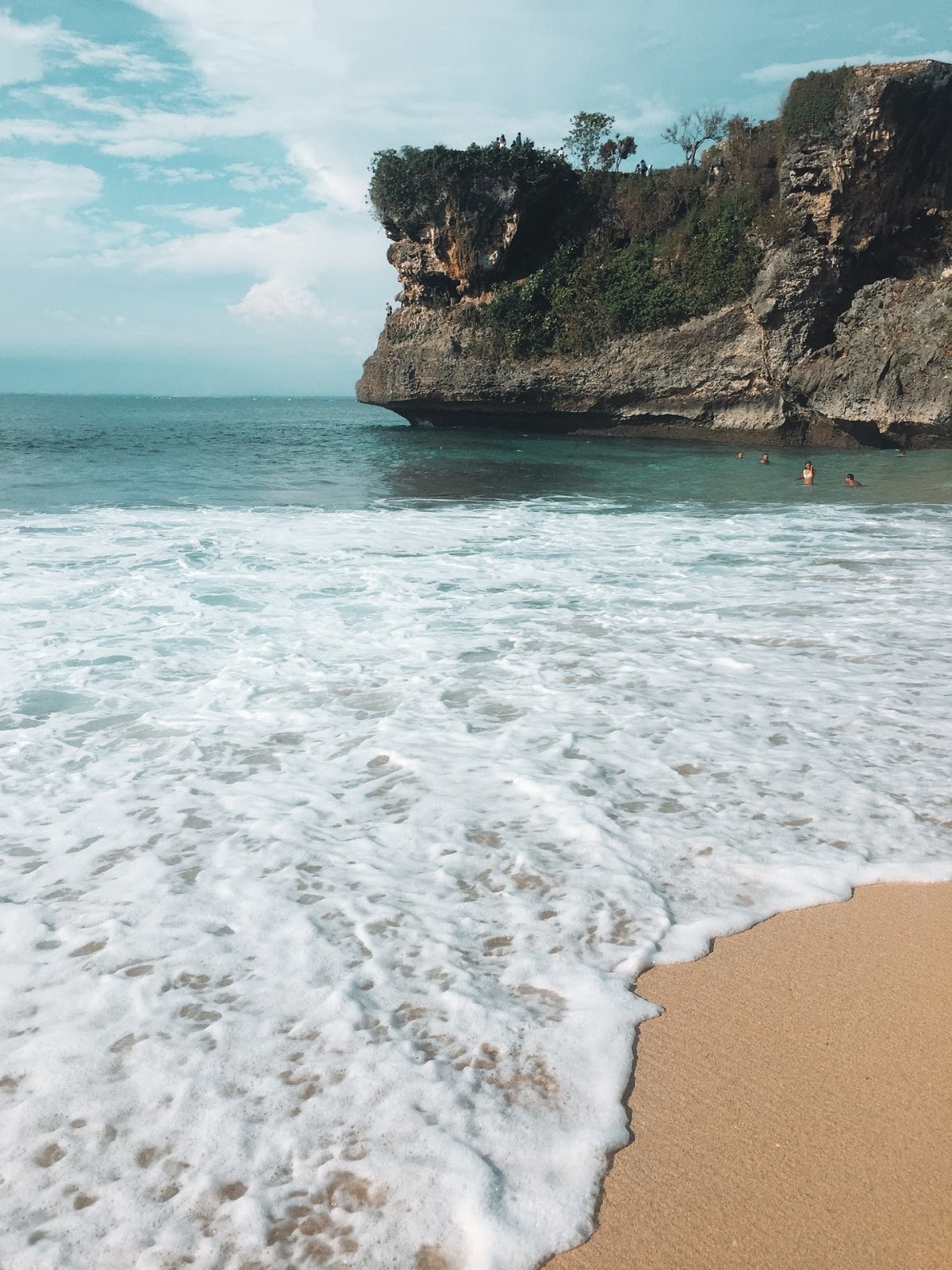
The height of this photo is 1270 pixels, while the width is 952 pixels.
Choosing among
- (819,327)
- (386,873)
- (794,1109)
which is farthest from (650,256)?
(794,1109)

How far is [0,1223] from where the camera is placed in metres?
1.88

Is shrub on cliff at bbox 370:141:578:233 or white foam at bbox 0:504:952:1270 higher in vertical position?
shrub on cliff at bbox 370:141:578:233

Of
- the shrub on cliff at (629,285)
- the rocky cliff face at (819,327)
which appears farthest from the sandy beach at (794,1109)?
the shrub on cliff at (629,285)

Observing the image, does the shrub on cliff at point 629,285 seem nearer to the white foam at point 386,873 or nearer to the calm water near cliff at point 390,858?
the calm water near cliff at point 390,858

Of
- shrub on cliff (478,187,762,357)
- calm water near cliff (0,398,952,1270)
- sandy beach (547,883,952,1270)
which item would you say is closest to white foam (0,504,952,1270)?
calm water near cliff (0,398,952,1270)

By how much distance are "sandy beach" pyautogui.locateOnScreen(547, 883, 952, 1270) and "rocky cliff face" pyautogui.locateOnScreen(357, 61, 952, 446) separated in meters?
25.4

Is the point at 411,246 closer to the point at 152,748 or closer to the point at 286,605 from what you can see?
the point at 286,605

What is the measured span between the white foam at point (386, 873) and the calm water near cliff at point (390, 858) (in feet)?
0.04

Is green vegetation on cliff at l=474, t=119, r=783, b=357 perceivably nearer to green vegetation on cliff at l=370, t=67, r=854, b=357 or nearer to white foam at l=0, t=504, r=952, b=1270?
green vegetation on cliff at l=370, t=67, r=854, b=357

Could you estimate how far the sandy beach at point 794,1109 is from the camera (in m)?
1.82

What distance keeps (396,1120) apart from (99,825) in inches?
83.2

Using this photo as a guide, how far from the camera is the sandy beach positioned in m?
1.82

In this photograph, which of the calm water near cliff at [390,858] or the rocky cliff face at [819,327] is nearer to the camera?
the calm water near cliff at [390,858]

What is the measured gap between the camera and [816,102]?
2394cm
